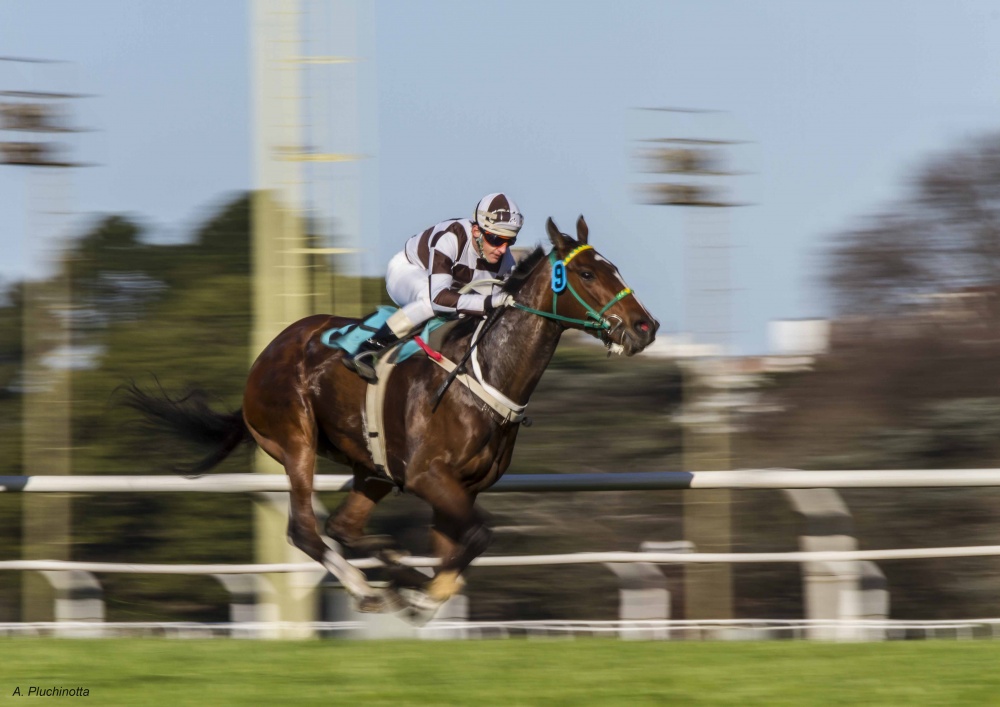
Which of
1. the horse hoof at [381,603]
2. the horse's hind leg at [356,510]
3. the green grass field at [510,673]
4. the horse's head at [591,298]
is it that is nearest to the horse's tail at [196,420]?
the horse's hind leg at [356,510]

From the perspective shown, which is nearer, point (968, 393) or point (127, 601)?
point (127, 601)

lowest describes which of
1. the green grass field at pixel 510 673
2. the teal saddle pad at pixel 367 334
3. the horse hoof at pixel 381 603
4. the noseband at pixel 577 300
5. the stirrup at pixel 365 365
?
the horse hoof at pixel 381 603

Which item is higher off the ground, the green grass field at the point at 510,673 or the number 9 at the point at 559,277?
the number 9 at the point at 559,277

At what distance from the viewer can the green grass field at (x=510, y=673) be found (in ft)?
14.3

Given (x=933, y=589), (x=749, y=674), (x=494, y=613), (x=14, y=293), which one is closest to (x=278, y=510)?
(x=749, y=674)

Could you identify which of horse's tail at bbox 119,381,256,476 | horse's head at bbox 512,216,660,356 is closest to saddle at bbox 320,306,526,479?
horse's head at bbox 512,216,660,356

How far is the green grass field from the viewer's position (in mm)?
4352

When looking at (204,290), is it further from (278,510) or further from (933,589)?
(278,510)

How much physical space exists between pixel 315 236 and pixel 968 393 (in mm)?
9543

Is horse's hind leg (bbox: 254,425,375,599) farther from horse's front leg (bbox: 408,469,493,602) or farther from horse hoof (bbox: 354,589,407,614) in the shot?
horse's front leg (bbox: 408,469,493,602)

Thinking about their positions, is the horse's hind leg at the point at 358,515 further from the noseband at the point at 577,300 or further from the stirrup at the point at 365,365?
the noseband at the point at 577,300

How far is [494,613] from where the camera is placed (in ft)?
43.9

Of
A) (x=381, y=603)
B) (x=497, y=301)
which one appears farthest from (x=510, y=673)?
(x=497, y=301)

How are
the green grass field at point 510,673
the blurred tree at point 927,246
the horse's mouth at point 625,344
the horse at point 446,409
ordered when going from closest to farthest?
the green grass field at point 510,673 < the horse's mouth at point 625,344 < the horse at point 446,409 < the blurred tree at point 927,246
